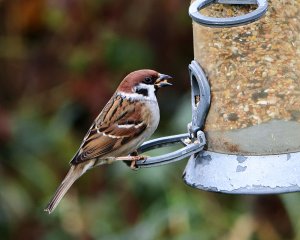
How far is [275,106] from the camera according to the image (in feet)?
14.3

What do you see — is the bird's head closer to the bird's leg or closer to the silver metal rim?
the bird's leg

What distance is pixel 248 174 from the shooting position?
4195 millimetres

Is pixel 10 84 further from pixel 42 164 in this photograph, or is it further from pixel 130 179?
pixel 130 179

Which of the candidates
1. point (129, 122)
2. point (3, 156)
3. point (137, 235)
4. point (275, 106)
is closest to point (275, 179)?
point (275, 106)

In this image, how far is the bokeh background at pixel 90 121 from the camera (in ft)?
20.0

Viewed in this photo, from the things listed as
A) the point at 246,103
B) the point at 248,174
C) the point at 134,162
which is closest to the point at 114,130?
the point at 134,162

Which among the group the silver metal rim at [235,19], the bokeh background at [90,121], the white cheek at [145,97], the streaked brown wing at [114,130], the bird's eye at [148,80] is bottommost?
the bokeh background at [90,121]

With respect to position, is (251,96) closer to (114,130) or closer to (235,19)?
(235,19)

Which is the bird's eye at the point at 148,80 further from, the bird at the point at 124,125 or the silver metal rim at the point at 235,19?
the silver metal rim at the point at 235,19

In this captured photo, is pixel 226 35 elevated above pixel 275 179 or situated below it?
above

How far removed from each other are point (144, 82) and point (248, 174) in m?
0.94

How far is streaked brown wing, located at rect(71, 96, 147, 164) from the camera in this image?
4902 mm

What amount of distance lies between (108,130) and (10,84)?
2.41 meters

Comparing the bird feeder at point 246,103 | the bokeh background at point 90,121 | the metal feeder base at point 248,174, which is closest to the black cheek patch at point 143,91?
the bird feeder at point 246,103
